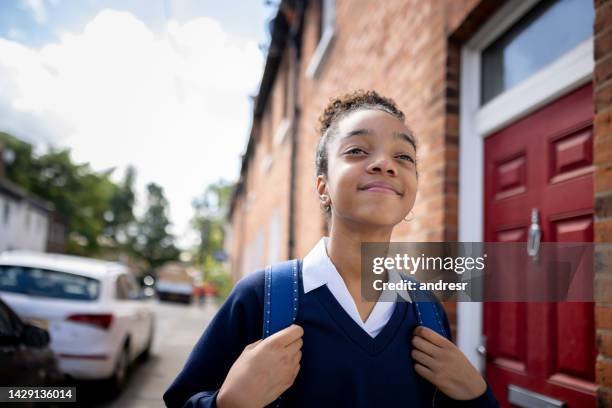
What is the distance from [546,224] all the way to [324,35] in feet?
12.3

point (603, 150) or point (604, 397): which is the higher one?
point (603, 150)

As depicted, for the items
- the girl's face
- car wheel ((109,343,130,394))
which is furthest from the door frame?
car wheel ((109,343,130,394))

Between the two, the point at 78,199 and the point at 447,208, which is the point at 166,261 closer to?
the point at 78,199

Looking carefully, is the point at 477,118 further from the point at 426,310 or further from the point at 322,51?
the point at 322,51

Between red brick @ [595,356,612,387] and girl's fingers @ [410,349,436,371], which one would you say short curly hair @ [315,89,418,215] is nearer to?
girl's fingers @ [410,349,436,371]

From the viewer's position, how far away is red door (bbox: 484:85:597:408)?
6.16 feet

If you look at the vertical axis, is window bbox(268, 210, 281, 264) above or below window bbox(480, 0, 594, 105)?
below

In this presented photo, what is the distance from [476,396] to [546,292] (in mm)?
278

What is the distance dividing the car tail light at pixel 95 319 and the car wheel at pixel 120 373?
1.62 feet

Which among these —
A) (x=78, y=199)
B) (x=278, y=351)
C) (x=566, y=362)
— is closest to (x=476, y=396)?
(x=278, y=351)

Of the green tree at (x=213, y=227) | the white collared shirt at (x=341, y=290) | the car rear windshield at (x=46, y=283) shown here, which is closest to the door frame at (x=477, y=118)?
the white collared shirt at (x=341, y=290)

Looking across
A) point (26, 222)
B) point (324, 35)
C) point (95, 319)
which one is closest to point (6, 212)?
point (26, 222)

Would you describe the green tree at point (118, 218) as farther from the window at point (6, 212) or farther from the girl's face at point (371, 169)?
the girl's face at point (371, 169)

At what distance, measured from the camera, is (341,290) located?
1129mm
